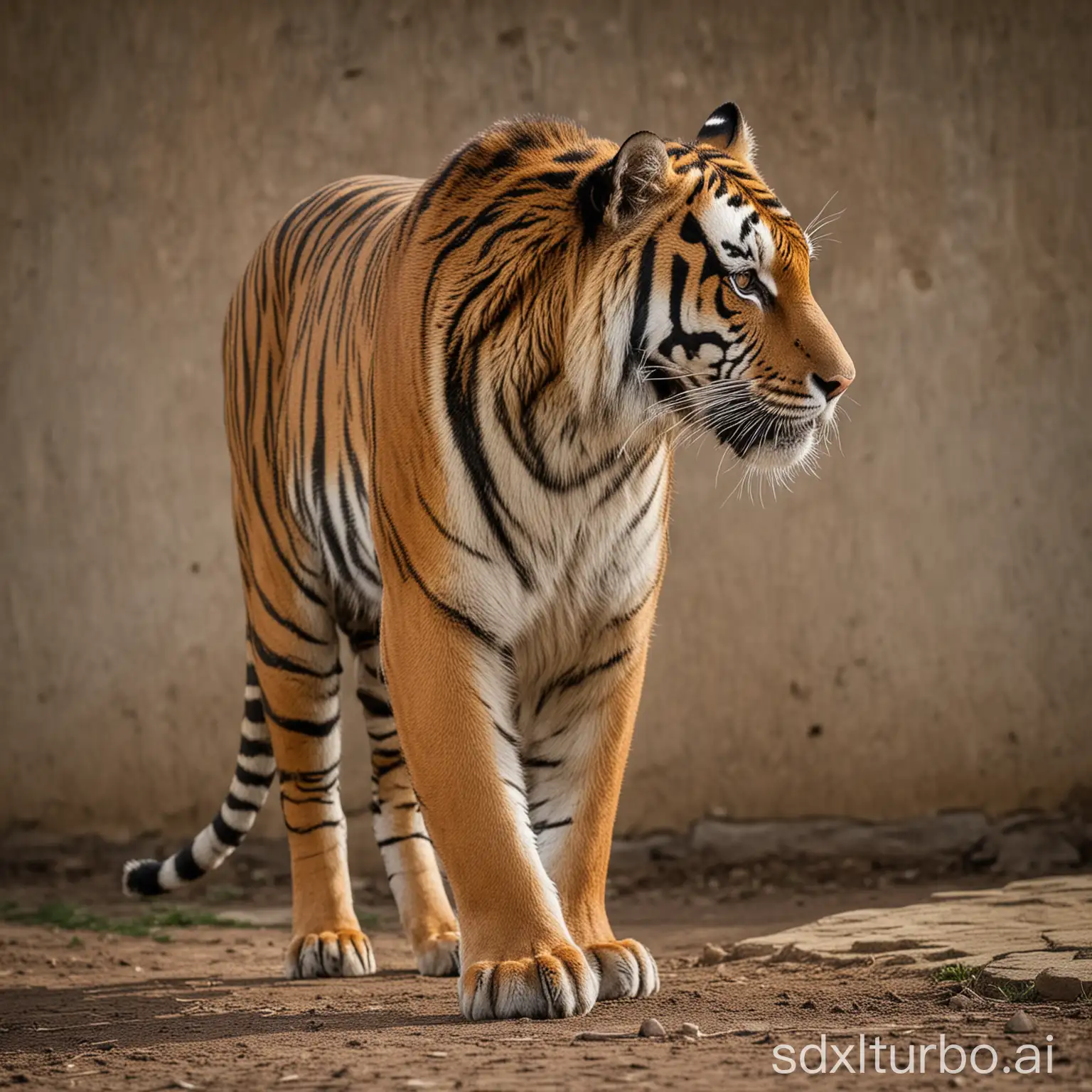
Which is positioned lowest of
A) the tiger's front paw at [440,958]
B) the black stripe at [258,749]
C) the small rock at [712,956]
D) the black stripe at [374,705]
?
the small rock at [712,956]

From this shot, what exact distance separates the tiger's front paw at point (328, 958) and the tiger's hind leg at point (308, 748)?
35mm

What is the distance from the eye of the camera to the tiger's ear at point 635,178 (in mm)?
2711

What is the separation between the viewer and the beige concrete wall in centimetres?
568

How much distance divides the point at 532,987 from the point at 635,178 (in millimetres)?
1352

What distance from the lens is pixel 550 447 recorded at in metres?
2.83

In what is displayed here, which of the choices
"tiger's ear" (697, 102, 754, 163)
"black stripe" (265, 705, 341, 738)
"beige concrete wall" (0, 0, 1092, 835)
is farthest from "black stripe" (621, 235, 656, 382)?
"beige concrete wall" (0, 0, 1092, 835)

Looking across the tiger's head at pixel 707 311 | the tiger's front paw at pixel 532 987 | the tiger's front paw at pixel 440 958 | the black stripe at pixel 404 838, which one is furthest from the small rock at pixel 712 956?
the tiger's head at pixel 707 311

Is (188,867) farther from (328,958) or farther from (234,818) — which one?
(328,958)

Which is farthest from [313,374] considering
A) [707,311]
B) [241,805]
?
[707,311]

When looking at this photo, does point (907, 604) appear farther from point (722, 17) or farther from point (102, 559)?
point (102, 559)

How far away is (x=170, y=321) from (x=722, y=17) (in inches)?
88.5

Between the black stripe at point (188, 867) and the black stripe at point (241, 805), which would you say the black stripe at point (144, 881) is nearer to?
the black stripe at point (188, 867)

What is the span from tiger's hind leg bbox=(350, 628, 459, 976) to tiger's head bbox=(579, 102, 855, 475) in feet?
3.97

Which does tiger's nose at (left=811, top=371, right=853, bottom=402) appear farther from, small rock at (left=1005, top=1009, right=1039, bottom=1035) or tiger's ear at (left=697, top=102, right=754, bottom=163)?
small rock at (left=1005, top=1009, right=1039, bottom=1035)
